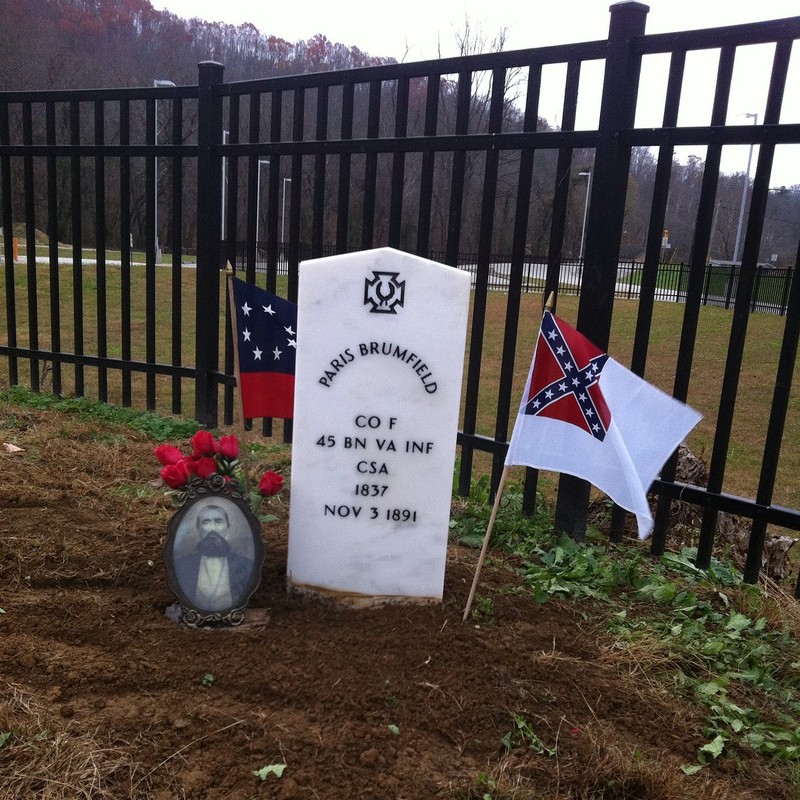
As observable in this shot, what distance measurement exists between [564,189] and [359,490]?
189cm

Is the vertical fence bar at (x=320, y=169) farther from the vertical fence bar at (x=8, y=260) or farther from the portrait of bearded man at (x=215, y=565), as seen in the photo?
the vertical fence bar at (x=8, y=260)

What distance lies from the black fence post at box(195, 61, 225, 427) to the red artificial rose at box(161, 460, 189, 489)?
2.59 meters

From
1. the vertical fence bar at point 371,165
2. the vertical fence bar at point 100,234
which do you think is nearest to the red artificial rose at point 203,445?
the vertical fence bar at point 371,165

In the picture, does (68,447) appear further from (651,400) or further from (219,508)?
(651,400)

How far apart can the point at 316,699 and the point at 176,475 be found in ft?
2.96

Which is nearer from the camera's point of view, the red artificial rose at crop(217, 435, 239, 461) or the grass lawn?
the red artificial rose at crop(217, 435, 239, 461)

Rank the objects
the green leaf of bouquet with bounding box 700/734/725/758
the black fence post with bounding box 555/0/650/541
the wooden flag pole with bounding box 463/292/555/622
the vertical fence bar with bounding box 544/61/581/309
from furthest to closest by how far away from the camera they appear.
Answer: the vertical fence bar with bounding box 544/61/581/309, the black fence post with bounding box 555/0/650/541, the wooden flag pole with bounding box 463/292/555/622, the green leaf of bouquet with bounding box 700/734/725/758

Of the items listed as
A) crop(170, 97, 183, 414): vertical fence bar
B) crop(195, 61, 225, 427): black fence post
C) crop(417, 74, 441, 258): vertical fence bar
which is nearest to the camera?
crop(417, 74, 441, 258): vertical fence bar

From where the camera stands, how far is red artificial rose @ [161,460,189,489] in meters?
2.66

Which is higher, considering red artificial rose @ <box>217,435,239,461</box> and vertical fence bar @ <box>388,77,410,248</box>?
vertical fence bar @ <box>388,77,410,248</box>

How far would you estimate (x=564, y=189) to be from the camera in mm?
3750

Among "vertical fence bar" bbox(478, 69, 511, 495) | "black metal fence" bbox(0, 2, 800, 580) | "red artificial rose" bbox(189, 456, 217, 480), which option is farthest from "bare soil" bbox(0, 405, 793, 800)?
"black metal fence" bbox(0, 2, 800, 580)

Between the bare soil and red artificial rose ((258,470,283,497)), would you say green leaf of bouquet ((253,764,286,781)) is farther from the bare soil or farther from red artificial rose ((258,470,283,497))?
red artificial rose ((258,470,283,497))

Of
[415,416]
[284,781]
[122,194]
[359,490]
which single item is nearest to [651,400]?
[415,416]
